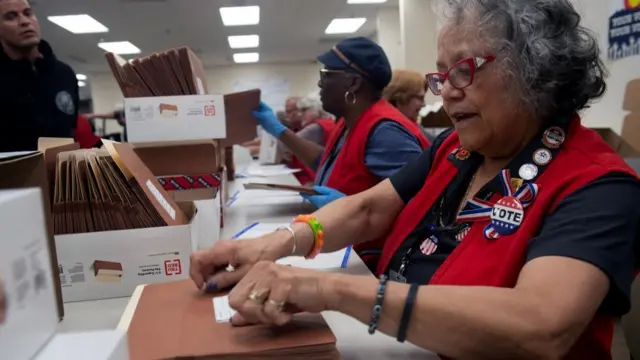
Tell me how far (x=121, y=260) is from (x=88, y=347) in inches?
21.2

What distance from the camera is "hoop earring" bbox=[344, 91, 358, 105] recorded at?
6.86 ft

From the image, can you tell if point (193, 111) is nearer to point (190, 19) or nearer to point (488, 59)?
point (488, 59)

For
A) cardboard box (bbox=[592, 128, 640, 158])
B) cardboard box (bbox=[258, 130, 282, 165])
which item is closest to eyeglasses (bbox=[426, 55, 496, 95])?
cardboard box (bbox=[592, 128, 640, 158])

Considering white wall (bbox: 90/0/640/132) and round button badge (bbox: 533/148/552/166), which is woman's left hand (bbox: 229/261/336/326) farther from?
white wall (bbox: 90/0/640/132)

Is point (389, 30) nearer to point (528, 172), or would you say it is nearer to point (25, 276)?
point (528, 172)

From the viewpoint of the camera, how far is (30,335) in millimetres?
497

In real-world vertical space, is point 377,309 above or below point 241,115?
below

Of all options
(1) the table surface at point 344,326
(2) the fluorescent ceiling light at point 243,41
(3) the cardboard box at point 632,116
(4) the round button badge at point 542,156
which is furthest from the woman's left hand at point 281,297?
(2) the fluorescent ceiling light at point 243,41

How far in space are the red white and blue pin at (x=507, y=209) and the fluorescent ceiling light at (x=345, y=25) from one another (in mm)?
7183

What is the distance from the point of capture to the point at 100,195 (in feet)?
3.32

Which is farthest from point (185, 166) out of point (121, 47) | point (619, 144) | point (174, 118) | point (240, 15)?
point (121, 47)

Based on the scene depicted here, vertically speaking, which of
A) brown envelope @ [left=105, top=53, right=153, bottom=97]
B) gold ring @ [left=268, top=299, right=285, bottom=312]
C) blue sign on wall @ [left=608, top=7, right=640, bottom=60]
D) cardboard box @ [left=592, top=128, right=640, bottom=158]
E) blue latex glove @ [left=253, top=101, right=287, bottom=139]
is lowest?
gold ring @ [left=268, top=299, right=285, bottom=312]

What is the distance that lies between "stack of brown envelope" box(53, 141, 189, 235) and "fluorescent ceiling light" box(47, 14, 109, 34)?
6.40 metres

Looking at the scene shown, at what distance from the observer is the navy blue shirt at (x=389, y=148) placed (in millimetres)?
1729
